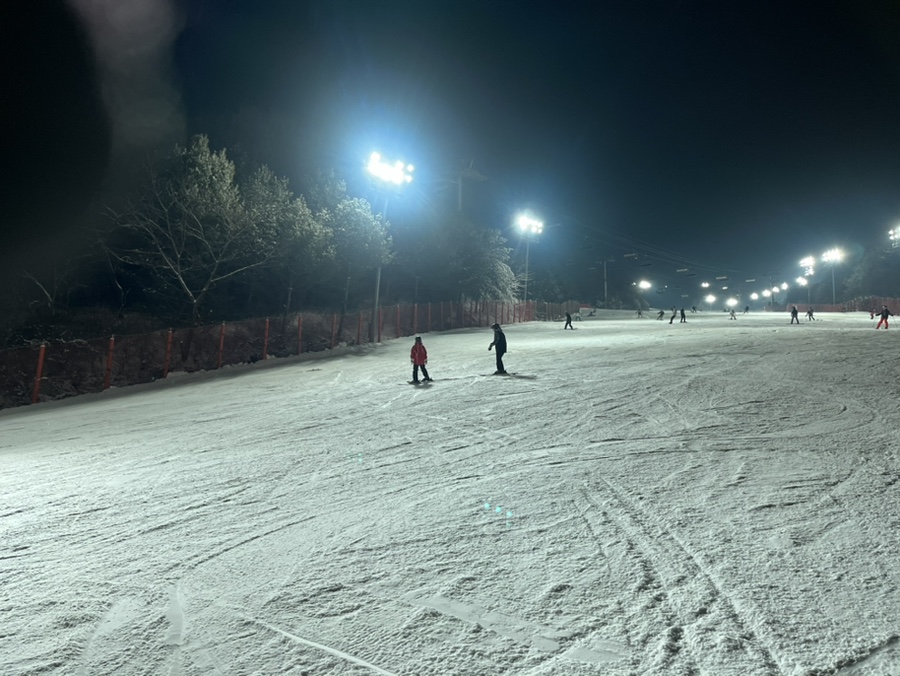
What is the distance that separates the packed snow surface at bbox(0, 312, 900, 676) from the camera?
2.99 metres

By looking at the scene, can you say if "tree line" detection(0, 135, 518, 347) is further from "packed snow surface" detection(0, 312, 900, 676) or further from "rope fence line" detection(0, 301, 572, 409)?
"packed snow surface" detection(0, 312, 900, 676)

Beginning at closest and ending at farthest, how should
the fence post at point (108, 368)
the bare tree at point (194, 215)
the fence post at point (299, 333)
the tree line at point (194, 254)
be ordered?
1. the fence post at point (108, 368)
2. the bare tree at point (194, 215)
3. the tree line at point (194, 254)
4. the fence post at point (299, 333)

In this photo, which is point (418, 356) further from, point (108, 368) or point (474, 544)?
point (108, 368)

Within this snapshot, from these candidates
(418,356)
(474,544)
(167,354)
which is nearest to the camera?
(474,544)

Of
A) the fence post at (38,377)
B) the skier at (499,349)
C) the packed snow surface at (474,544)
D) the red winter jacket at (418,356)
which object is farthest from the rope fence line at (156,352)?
the skier at (499,349)

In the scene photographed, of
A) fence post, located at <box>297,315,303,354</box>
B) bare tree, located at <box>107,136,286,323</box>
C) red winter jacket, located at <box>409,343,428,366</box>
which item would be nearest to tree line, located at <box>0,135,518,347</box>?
bare tree, located at <box>107,136,286,323</box>

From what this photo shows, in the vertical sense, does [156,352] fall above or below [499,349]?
below

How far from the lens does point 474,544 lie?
430 cm

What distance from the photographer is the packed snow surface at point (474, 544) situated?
9.80 ft

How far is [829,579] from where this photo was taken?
3521mm

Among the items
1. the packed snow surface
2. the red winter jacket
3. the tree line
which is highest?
the tree line

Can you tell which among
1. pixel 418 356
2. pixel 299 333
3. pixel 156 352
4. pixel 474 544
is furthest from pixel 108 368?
pixel 474 544

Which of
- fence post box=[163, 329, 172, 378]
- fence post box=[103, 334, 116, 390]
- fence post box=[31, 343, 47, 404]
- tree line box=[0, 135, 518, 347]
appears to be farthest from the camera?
tree line box=[0, 135, 518, 347]

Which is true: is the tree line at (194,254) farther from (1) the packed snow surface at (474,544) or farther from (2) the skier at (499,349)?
(1) the packed snow surface at (474,544)
